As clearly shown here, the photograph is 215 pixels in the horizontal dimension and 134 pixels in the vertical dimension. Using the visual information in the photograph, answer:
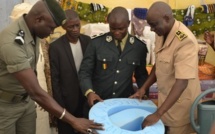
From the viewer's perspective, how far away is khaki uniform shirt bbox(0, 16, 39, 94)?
4.93 ft

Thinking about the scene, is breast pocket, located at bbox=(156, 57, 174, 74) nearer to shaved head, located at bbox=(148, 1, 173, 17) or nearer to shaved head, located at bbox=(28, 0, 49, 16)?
shaved head, located at bbox=(148, 1, 173, 17)

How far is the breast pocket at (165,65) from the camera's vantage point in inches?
66.9

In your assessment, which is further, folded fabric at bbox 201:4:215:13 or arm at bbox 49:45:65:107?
folded fabric at bbox 201:4:215:13

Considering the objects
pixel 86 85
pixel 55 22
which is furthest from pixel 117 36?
pixel 55 22

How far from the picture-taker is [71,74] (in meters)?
2.31

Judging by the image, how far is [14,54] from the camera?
150 centimetres

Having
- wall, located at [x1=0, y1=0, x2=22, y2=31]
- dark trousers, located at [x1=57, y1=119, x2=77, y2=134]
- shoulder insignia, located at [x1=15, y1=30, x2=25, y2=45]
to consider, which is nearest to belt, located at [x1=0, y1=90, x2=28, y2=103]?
shoulder insignia, located at [x1=15, y1=30, x2=25, y2=45]

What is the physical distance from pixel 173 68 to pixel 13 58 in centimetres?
91

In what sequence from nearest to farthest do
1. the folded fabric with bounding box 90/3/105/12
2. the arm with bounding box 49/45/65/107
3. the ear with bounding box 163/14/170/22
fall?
the ear with bounding box 163/14/170/22, the arm with bounding box 49/45/65/107, the folded fabric with bounding box 90/3/105/12

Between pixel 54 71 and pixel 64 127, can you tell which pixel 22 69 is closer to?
pixel 54 71

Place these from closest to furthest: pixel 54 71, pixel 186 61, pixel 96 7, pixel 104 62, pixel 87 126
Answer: pixel 87 126 < pixel 186 61 < pixel 104 62 < pixel 54 71 < pixel 96 7

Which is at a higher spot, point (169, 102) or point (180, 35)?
point (180, 35)

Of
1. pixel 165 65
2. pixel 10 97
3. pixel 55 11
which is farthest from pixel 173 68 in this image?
pixel 10 97

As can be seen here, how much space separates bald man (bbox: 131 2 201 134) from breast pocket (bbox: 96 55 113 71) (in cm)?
29
